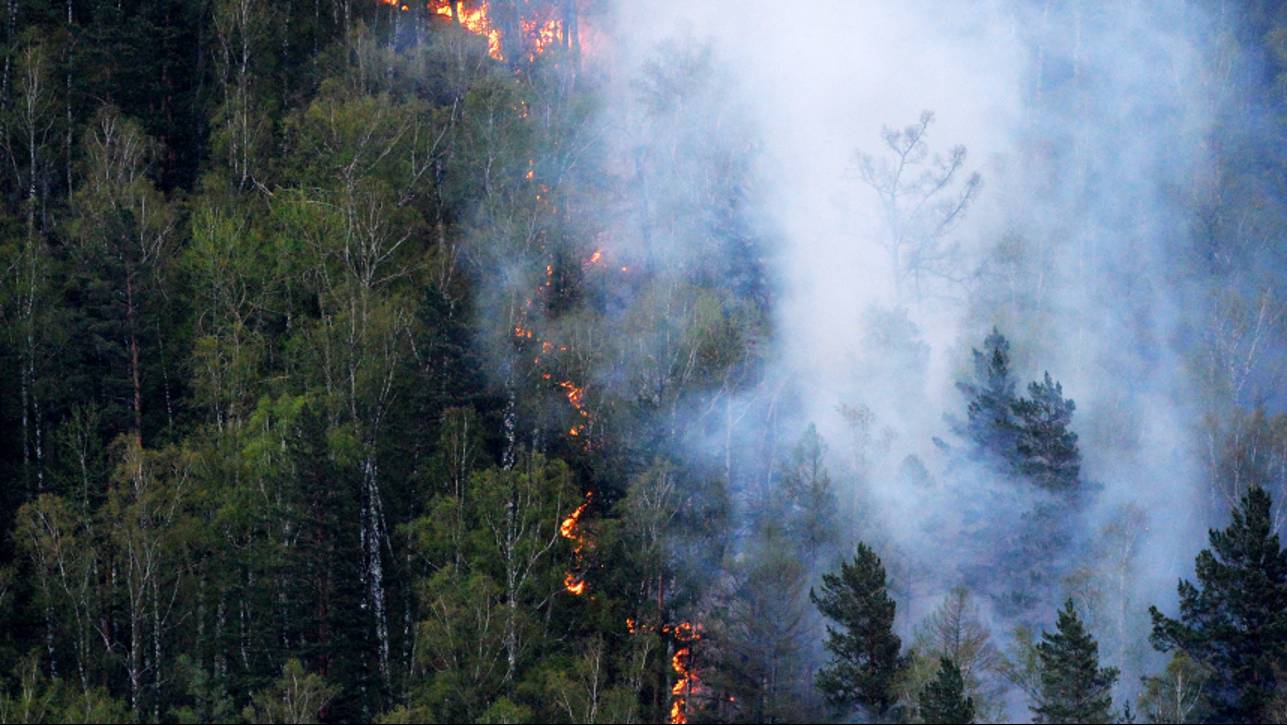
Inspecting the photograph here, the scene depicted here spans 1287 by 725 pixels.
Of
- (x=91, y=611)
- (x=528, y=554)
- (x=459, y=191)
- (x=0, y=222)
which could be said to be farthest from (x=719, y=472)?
(x=0, y=222)

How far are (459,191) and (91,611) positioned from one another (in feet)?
46.6

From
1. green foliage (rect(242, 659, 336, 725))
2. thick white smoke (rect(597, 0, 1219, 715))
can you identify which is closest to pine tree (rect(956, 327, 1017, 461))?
thick white smoke (rect(597, 0, 1219, 715))

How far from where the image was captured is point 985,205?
196 feet

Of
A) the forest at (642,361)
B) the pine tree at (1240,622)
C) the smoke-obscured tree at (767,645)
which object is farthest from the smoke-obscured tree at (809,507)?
the pine tree at (1240,622)

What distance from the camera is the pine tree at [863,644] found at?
42.7 metres

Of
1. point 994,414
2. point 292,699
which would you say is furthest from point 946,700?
point 292,699

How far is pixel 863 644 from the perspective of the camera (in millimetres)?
43000

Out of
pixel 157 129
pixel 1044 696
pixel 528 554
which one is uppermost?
pixel 157 129

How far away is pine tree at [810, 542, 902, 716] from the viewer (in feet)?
140

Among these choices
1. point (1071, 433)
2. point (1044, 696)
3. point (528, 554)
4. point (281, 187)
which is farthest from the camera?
point (281, 187)

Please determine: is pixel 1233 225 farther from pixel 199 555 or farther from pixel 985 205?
pixel 199 555

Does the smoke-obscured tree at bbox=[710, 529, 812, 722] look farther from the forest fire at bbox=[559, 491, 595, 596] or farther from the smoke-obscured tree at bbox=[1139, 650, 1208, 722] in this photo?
the smoke-obscured tree at bbox=[1139, 650, 1208, 722]

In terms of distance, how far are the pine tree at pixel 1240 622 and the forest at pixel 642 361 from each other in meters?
0.08

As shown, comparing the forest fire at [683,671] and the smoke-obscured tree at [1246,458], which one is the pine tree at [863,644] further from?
the smoke-obscured tree at [1246,458]
